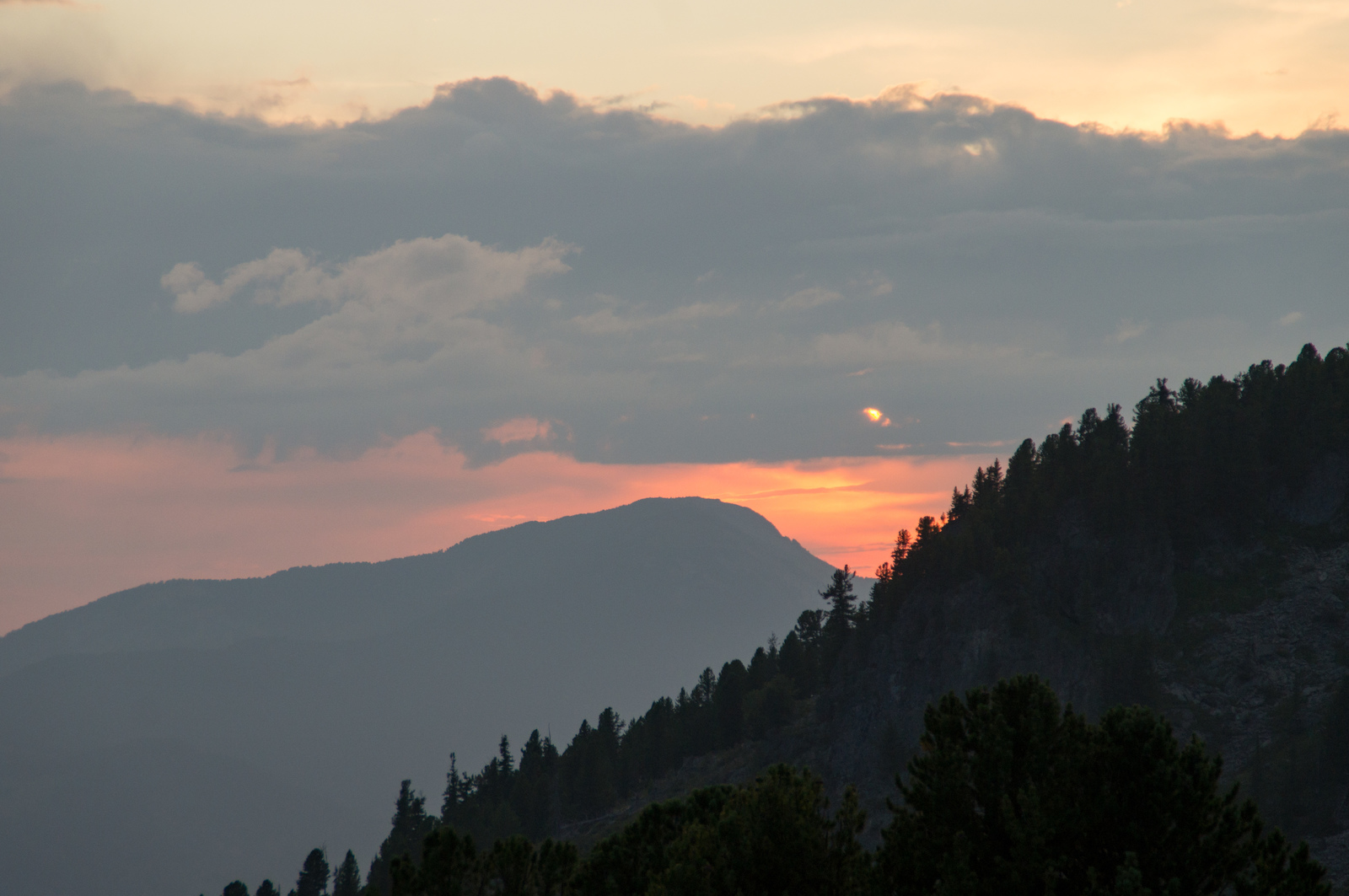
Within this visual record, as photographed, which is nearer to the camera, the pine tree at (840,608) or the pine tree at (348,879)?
the pine tree at (348,879)

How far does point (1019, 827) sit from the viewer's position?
2672 centimetres

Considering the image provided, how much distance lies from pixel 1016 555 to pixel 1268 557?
28279 mm

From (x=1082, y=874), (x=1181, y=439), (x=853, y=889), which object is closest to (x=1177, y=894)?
(x=1082, y=874)

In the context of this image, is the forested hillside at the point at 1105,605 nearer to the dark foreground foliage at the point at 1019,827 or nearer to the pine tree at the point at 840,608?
the pine tree at the point at 840,608

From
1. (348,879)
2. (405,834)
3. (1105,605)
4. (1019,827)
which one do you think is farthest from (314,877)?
(1019,827)

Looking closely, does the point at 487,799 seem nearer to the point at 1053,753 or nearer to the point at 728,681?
the point at 728,681

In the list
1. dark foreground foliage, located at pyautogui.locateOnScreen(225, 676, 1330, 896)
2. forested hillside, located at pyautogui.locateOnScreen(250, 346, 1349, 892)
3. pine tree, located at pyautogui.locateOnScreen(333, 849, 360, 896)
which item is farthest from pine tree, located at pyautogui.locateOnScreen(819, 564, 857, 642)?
dark foreground foliage, located at pyautogui.locateOnScreen(225, 676, 1330, 896)

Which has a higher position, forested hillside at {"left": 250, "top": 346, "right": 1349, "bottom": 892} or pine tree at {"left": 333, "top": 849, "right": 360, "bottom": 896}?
forested hillside at {"left": 250, "top": 346, "right": 1349, "bottom": 892}

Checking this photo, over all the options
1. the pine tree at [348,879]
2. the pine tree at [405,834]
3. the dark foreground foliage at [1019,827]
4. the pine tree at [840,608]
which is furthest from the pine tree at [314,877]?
the dark foreground foliage at [1019,827]

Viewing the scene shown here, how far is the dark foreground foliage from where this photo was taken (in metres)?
26.3

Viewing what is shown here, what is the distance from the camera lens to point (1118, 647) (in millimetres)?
118250

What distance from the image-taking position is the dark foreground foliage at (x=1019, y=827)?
2627 centimetres

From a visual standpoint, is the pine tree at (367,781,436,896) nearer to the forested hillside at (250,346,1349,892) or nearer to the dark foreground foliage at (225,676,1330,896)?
the forested hillside at (250,346,1349,892)

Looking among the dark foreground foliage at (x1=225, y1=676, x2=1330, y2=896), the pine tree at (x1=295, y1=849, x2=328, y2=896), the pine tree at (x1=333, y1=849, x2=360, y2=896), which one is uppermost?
the dark foreground foliage at (x1=225, y1=676, x2=1330, y2=896)
